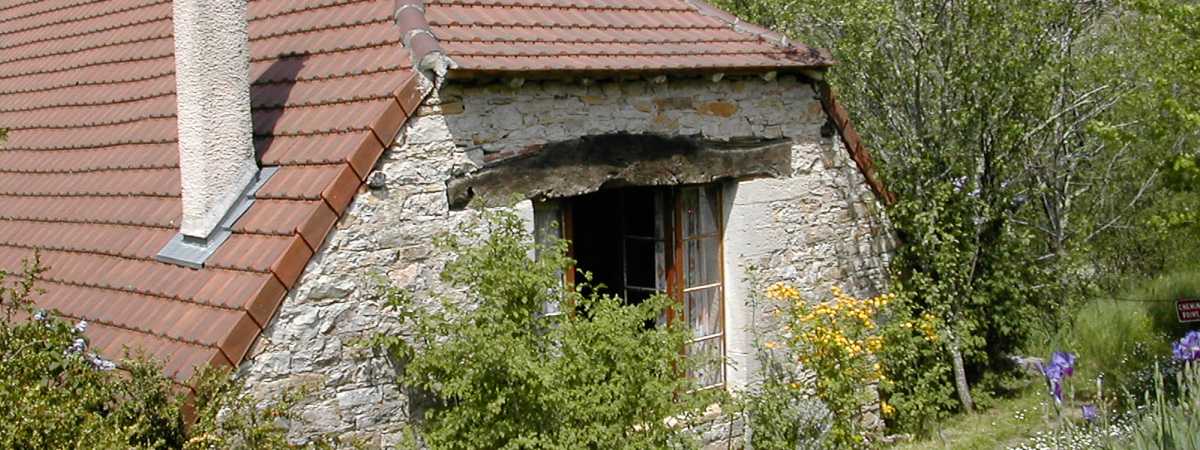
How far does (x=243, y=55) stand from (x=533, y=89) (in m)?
1.52

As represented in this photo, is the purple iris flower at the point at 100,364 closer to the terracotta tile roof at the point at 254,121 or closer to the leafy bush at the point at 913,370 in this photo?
the terracotta tile roof at the point at 254,121

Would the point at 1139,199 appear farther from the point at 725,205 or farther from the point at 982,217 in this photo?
the point at 725,205

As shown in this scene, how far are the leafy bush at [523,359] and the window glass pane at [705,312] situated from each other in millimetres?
1433

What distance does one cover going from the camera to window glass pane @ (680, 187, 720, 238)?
7.64m

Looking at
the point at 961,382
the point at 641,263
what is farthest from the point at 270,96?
the point at 961,382

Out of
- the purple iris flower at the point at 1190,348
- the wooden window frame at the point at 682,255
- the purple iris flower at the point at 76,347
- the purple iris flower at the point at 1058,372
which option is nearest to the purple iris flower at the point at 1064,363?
the purple iris flower at the point at 1058,372

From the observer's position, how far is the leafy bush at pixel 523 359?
5.81 meters

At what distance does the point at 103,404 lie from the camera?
5301 mm

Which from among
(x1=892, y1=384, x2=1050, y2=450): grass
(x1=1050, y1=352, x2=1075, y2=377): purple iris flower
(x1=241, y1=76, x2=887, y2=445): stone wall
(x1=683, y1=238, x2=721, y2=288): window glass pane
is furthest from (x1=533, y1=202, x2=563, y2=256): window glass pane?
(x1=892, y1=384, x2=1050, y2=450): grass

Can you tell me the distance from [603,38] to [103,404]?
11.3ft

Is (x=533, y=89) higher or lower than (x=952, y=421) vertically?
higher

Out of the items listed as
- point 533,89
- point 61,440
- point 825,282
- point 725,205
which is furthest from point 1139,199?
point 61,440

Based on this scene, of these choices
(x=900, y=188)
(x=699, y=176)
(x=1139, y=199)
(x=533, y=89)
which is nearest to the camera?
(x=533, y=89)

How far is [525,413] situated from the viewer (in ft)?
19.4
